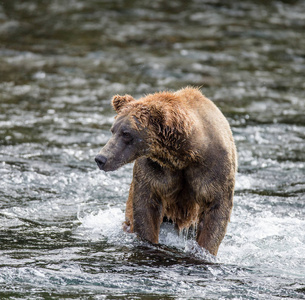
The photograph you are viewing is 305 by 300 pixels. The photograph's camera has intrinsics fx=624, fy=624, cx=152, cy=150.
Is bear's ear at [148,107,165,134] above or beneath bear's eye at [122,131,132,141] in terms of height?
Result: above

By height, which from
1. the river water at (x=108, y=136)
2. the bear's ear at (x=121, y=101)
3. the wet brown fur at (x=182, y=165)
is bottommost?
the river water at (x=108, y=136)

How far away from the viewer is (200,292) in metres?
5.26

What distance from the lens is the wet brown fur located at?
223 inches

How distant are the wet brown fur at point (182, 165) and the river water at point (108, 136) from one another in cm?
36

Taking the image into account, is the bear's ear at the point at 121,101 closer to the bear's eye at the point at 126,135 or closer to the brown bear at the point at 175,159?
the brown bear at the point at 175,159

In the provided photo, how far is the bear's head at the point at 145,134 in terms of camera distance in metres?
5.59

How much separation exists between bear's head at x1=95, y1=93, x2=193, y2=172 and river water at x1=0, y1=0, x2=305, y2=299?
41.4 inches

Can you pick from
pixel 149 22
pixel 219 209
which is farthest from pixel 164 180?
pixel 149 22

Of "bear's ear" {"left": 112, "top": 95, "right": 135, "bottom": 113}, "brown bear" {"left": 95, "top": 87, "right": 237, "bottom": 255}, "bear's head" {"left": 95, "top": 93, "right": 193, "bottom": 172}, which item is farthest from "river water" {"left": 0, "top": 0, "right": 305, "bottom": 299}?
"bear's ear" {"left": 112, "top": 95, "right": 135, "bottom": 113}

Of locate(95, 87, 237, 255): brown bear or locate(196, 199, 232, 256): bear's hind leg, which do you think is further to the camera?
locate(196, 199, 232, 256): bear's hind leg

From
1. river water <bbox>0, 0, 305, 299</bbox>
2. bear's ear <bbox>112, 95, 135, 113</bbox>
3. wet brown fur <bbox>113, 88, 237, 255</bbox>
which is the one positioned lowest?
river water <bbox>0, 0, 305, 299</bbox>

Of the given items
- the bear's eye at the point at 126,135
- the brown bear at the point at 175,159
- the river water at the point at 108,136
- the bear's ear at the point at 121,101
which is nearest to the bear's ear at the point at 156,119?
the brown bear at the point at 175,159

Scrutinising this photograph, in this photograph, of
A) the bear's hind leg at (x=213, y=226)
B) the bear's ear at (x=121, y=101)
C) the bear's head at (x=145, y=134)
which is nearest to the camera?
the bear's head at (x=145, y=134)

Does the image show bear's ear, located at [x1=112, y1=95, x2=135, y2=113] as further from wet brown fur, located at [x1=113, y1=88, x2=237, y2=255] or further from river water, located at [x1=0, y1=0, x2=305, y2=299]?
river water, located at [x1=0, y1=0, x2=305, y2=299]
